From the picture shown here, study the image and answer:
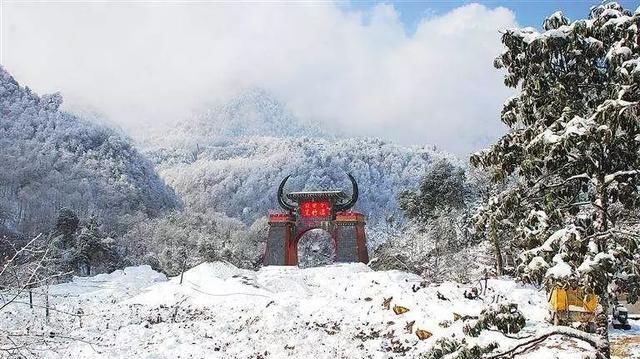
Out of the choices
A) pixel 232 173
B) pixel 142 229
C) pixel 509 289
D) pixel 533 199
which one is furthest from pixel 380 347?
pixel 232 173

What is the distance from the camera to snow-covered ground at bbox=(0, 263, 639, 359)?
51.1 feet

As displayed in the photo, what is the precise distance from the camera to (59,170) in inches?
3568

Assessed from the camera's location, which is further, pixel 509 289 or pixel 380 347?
pixel 509 289

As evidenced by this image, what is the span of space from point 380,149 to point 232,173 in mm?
38493

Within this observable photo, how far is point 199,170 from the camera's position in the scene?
147 metres

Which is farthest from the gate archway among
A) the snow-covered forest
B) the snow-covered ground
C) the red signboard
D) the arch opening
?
the arch opening

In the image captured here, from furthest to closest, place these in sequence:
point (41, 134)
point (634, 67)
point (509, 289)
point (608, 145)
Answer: point (41, 134)
point (509, 289)
point (608, 145)
point (634, 67)

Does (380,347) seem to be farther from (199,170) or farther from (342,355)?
(199,170)

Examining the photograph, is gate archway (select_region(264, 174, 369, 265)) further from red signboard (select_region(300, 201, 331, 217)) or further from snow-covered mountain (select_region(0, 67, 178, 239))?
snow-covered mountain (select_region(0, 67, 178, 239))

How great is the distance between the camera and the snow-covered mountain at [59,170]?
258ft

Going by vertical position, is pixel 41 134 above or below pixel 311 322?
above

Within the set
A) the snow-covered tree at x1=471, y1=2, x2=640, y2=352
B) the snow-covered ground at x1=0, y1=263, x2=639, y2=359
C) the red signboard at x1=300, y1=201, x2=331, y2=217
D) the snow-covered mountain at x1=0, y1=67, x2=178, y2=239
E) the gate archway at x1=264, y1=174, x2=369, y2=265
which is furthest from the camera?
the snow-covered mountain at x1=0, y1=67, x2=178, y2=239

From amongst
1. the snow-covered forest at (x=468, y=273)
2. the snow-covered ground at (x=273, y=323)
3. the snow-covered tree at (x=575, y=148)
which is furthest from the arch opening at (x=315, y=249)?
the snow-covered tree at (x=575, y=148)

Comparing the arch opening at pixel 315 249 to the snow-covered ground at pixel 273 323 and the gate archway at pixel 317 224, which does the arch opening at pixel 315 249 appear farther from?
the snow-covered ground at pixel 273 323
